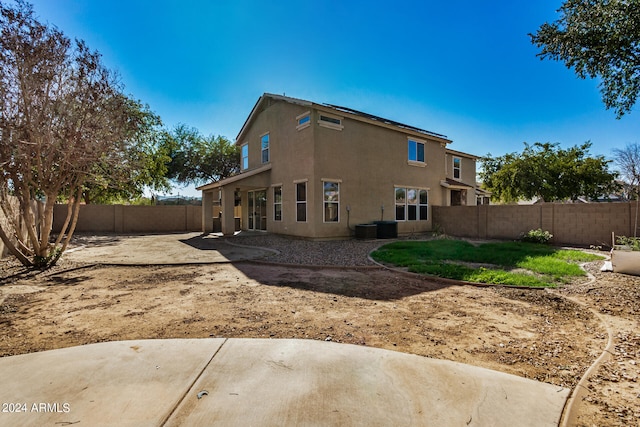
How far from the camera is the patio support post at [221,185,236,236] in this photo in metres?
15.2

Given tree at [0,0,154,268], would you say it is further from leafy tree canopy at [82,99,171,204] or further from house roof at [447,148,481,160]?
house roof at [447,148,481,160]

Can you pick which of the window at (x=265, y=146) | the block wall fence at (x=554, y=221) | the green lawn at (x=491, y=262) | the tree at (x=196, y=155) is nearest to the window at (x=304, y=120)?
the window at (x=265, y=146)

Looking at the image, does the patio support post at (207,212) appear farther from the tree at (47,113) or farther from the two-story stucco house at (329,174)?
the tree at (47,113)

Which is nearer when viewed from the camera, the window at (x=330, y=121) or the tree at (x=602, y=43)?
the tree at (x=602, y=43)

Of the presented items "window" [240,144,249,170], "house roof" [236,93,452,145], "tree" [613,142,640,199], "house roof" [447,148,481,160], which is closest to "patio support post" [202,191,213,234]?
"window" [240,144,249,170]

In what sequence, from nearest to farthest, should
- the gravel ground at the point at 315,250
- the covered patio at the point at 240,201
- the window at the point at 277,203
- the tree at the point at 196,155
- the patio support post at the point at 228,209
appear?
the gravel ground at the point at 315,250, the patio support post at the point at 228,209, the covered patio at the point at 240,201, the window at the point at 277,203, the tree at the point at 196,155

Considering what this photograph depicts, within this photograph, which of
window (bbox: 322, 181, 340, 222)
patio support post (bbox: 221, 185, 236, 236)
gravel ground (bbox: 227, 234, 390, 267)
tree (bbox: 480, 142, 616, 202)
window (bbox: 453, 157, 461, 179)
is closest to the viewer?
gravel ground (bbox: 227, 234, 390, 267)

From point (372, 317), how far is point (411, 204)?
13.9m

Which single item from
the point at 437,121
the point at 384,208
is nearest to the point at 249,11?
the point at 384,208

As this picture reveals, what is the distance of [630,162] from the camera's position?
Result: 22188 millimetres

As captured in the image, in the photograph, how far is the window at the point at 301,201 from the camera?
14.1 metres

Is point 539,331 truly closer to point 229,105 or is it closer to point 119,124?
point 119,124

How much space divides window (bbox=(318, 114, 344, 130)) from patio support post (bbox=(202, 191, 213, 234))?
339 inches

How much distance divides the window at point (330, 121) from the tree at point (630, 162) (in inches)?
891
